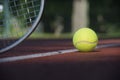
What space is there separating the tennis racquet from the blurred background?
11134mm

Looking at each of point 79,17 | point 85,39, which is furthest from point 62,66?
point 79,17

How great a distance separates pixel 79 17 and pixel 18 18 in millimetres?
12046

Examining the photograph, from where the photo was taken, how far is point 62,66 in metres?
5.46

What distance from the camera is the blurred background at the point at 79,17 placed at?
17375mm

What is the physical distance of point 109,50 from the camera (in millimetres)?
7160

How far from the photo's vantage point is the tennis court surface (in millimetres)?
4805

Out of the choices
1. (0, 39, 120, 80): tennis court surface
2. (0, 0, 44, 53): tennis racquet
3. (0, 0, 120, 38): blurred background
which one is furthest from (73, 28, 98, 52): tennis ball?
(0, 0, 120, 38): blurred background

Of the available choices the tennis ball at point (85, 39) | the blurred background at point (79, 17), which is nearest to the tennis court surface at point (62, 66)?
the tennis ball at point (85, 39)

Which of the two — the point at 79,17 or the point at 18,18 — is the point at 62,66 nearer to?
the point at 18,18

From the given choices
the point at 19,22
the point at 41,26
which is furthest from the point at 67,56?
the point at 41,26

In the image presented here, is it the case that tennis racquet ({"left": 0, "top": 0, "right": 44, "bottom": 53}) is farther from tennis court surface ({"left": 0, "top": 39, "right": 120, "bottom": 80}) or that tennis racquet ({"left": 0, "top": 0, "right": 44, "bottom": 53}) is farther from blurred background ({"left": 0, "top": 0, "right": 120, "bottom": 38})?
blurred background ({"left": 0, "top": 0, "right": 120, "bottom": 38})

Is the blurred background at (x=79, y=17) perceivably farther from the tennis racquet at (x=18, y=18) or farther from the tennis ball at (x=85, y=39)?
the tennis racquet at (x=18, y=18)

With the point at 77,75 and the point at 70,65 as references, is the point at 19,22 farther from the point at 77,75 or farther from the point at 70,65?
the point at 77,75

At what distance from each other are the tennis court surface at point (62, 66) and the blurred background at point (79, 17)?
10.6m
